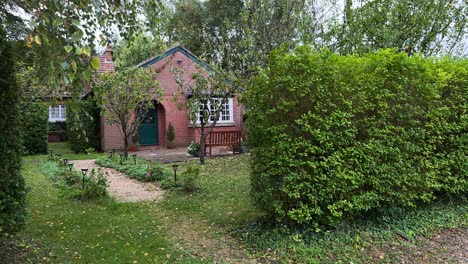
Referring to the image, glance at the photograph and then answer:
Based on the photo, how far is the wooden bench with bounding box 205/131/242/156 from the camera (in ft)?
47.4

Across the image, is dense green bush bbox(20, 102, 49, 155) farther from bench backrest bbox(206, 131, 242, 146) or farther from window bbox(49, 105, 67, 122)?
bench backrest bbox(206, 131, 242, 146)

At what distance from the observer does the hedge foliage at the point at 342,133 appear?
451 centimetres

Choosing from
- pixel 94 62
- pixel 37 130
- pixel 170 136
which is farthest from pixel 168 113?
pixel 94 62

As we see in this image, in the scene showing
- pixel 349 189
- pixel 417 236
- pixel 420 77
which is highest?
pixel 420 77

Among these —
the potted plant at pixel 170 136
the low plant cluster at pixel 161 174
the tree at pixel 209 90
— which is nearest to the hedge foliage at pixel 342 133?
the low plant cluster at pixel 161 174

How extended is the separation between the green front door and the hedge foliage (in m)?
14.5

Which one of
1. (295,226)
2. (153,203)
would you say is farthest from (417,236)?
(153,203)

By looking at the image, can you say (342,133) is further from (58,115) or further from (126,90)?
(58,115)

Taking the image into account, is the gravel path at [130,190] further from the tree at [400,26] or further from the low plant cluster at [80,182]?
the tree at [400,26]

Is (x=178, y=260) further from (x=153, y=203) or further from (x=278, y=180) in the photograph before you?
(x=153, y=203)

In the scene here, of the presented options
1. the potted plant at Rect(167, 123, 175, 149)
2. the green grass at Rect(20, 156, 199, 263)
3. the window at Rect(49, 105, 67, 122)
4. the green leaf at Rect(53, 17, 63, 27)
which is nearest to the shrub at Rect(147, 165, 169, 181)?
the green grass at Rect(20, 156, 199, 263)

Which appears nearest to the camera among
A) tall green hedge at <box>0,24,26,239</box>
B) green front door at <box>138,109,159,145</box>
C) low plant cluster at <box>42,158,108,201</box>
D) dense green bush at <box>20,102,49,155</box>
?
tall green hedge at <box>0,24,26,239</box>

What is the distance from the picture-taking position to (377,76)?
16.5 feet

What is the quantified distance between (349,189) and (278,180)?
0.95 meters
